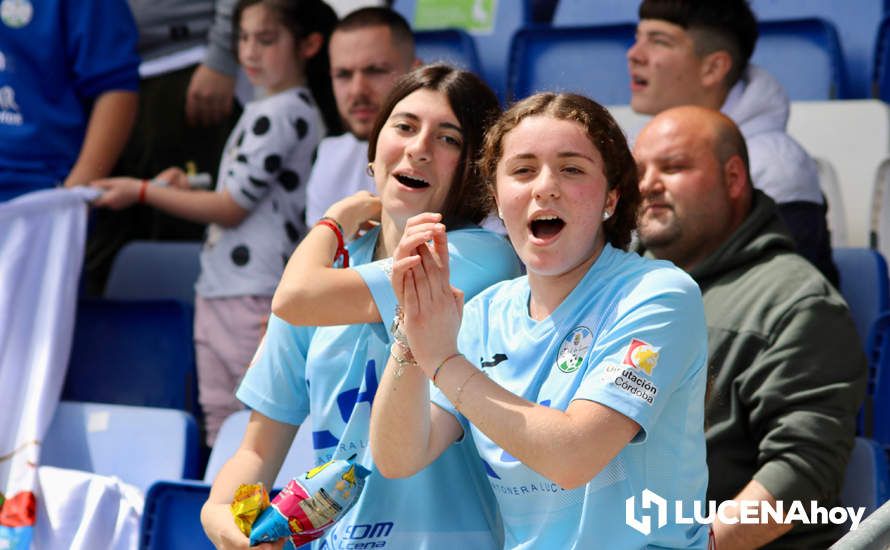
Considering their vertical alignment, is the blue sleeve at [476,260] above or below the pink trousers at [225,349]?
above

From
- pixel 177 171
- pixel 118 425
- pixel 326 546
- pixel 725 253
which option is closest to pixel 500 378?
pixel 326 546

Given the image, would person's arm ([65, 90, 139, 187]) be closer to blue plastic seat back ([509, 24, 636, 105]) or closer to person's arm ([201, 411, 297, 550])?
blue plastic seat back ([509, 24, 636, 105])

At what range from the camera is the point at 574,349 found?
183cm

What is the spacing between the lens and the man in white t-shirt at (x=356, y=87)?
3.57m

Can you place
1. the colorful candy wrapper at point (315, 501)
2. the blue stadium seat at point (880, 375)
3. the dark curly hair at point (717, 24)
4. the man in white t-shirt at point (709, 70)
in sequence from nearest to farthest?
the colorful candy wrapper at point (315, 501) < the blue stadium seat at point (880, 375) < the man in white t-shirt at point (709, 70) < the dark curly hair at point (717, 24)

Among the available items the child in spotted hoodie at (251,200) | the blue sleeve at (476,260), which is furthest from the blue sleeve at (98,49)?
the blue sleeve at (476,260)

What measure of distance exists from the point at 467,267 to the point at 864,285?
5.03ft

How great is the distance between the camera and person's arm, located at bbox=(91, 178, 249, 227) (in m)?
3.75

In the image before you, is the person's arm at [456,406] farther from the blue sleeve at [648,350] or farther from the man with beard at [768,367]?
the man with beard at [768,367]

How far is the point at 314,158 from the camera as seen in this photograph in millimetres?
3838

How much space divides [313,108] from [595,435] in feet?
7.74

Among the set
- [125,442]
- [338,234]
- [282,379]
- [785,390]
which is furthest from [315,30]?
[785,390]

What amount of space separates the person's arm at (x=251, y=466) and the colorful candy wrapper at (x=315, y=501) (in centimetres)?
24

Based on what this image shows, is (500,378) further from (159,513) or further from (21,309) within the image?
(21,309)
